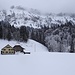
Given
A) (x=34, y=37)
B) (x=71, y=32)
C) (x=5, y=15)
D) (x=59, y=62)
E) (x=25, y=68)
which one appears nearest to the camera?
(x=25, y=68)

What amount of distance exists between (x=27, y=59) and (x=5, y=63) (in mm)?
694

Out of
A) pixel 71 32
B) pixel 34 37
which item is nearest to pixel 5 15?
pixel 34 37

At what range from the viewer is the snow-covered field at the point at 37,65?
338cm

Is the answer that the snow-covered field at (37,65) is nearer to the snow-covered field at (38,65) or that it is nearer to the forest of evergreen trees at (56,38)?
the snow-covered field at (38,65)

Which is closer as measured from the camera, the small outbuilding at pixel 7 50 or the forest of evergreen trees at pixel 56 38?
the small outbuilding at pixel 7 50

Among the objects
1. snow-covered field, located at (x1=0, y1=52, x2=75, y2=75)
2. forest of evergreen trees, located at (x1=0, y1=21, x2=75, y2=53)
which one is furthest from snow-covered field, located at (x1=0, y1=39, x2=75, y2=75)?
forest of evergreen trees, located at (x1=0, y1=21, x2=75, y2=53)

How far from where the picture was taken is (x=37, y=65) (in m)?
3.67

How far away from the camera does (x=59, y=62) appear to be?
3898 mm

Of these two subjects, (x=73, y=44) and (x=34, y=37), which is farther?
(x=34, y=37)

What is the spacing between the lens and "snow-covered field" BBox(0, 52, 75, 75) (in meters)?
3.38

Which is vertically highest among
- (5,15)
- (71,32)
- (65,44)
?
(5,15)

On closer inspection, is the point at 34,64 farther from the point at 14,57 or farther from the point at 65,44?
the point at 65,44

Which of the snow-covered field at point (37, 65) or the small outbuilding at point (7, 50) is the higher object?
the snow-covered field at point (37, 65)

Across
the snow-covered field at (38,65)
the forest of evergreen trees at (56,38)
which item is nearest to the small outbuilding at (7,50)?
the forest of evergreen trees at (56,38)
